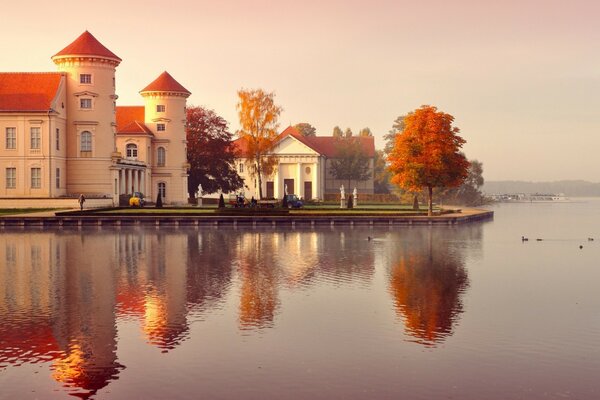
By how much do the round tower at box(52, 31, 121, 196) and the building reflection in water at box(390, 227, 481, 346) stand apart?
4436 centimetres

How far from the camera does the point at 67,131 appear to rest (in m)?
73.2

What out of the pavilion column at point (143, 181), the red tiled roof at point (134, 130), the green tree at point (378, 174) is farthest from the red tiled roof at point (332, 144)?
the pavilion column at point (143, 181)

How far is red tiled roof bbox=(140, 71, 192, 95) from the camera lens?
86.3 m

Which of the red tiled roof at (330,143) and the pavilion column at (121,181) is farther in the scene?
the red tiled roof at (330,143)

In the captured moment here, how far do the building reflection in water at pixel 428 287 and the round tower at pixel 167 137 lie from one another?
5399 cm

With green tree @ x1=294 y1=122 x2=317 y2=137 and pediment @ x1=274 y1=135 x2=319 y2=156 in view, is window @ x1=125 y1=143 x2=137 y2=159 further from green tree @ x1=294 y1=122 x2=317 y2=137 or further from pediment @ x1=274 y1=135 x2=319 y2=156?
green tree @ x1=294 y1=122 x2=317 y2=137

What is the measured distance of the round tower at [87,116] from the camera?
72.6 metres

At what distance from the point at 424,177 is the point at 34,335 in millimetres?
49820

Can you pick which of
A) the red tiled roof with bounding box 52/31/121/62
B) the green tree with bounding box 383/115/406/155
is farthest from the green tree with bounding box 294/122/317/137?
the red tiled roof with bounding box 52/31/121/62

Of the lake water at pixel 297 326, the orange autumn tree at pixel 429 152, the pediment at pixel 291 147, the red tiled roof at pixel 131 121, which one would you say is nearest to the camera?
the lake water at pixel 297 326

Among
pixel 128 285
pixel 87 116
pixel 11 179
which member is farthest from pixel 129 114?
pixel 128 285

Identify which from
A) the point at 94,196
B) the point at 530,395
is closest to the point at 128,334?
the point at 530,395

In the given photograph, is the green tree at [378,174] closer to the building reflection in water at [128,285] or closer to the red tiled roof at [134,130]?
the red tiled roof at [134,130]

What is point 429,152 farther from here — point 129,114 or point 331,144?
point 331,144
